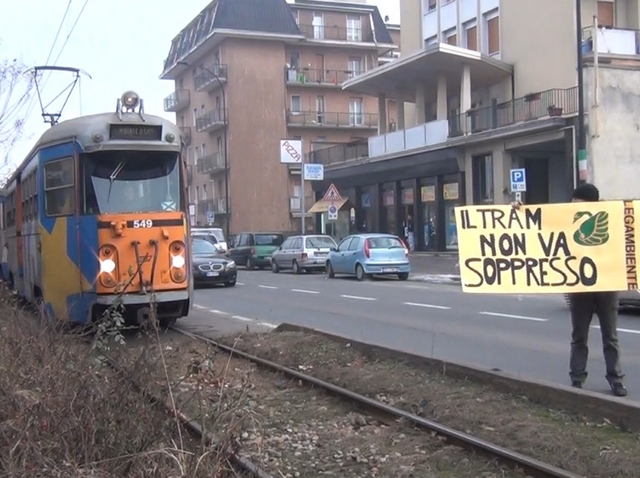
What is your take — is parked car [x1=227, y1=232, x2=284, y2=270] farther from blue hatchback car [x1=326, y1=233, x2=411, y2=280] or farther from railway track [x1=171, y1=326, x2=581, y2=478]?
railway track [x1=171, y1=326, x2=581, y2=478]

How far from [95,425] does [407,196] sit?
36984mm

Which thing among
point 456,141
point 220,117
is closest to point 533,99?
point 456,141

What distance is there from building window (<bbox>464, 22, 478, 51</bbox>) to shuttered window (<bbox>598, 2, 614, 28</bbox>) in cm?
651

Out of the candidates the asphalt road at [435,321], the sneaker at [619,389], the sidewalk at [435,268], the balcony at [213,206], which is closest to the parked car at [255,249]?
the sidewalk at [435,268]

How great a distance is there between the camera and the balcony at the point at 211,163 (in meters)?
61.4

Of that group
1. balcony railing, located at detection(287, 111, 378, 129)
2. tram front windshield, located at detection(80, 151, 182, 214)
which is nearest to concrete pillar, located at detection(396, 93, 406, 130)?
balcony railing, located at detection(287, 111, 378, 129)

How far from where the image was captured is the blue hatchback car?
94.9 feet

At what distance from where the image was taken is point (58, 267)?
42.9 feet

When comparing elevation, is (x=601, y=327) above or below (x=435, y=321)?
above

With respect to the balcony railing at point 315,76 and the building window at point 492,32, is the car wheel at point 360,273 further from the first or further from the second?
the balcony railing at point 315,76

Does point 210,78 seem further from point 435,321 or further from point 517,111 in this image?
point 435,321

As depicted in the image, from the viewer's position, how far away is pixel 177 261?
12.9 meters

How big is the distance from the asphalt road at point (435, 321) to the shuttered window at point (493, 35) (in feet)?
50.1

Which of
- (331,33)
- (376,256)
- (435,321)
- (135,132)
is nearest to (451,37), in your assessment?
(376,256)
